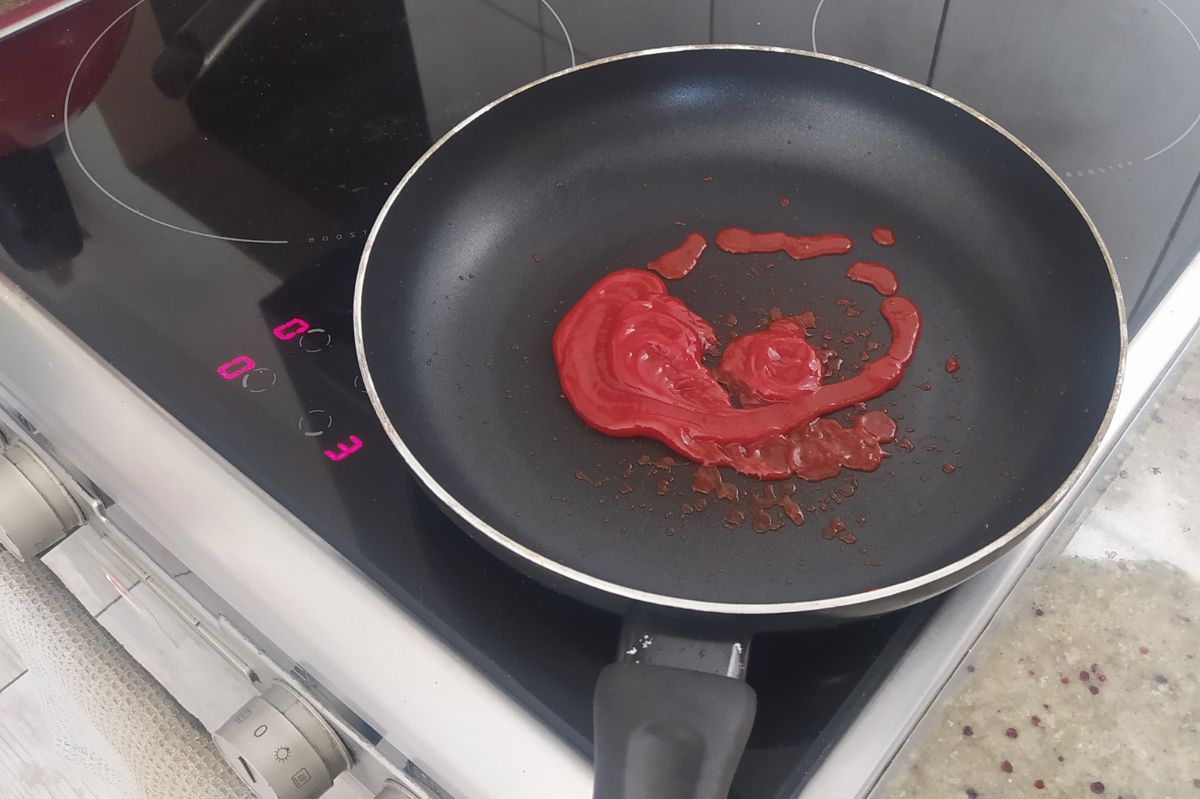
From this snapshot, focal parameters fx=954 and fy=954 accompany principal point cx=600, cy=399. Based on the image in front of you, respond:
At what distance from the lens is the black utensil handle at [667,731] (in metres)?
0.37

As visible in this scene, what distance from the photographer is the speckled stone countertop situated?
48 centimetres

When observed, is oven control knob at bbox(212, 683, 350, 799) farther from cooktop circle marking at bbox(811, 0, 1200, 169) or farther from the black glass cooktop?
cooktop circle marking at bbox(811, 0, 1200, 169)

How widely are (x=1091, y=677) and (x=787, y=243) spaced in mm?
331

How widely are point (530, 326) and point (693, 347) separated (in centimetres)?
11

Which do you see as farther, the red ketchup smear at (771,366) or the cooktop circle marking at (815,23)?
the cooktop circle marking at (815,23)

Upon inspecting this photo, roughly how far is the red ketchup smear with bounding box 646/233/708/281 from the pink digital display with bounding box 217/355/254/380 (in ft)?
0.88

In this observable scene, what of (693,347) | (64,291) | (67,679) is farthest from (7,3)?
(693,347)

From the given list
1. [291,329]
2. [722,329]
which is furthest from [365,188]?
[722,329]

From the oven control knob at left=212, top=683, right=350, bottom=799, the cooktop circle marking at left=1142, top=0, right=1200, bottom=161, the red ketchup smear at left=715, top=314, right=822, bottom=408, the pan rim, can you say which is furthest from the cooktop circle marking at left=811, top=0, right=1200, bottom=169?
the oven control knob at left=212, top=683, right=350, bottom=799

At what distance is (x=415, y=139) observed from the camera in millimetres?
747

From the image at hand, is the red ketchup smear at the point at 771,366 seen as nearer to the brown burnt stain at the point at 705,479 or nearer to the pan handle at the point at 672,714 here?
the brown burnt stain at the point at 705,479

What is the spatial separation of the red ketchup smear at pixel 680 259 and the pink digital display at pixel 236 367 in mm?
269

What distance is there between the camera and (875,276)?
65 centimetres

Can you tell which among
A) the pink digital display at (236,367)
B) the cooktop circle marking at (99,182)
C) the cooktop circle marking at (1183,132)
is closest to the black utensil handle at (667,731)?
the pink digital display at (236,367)
